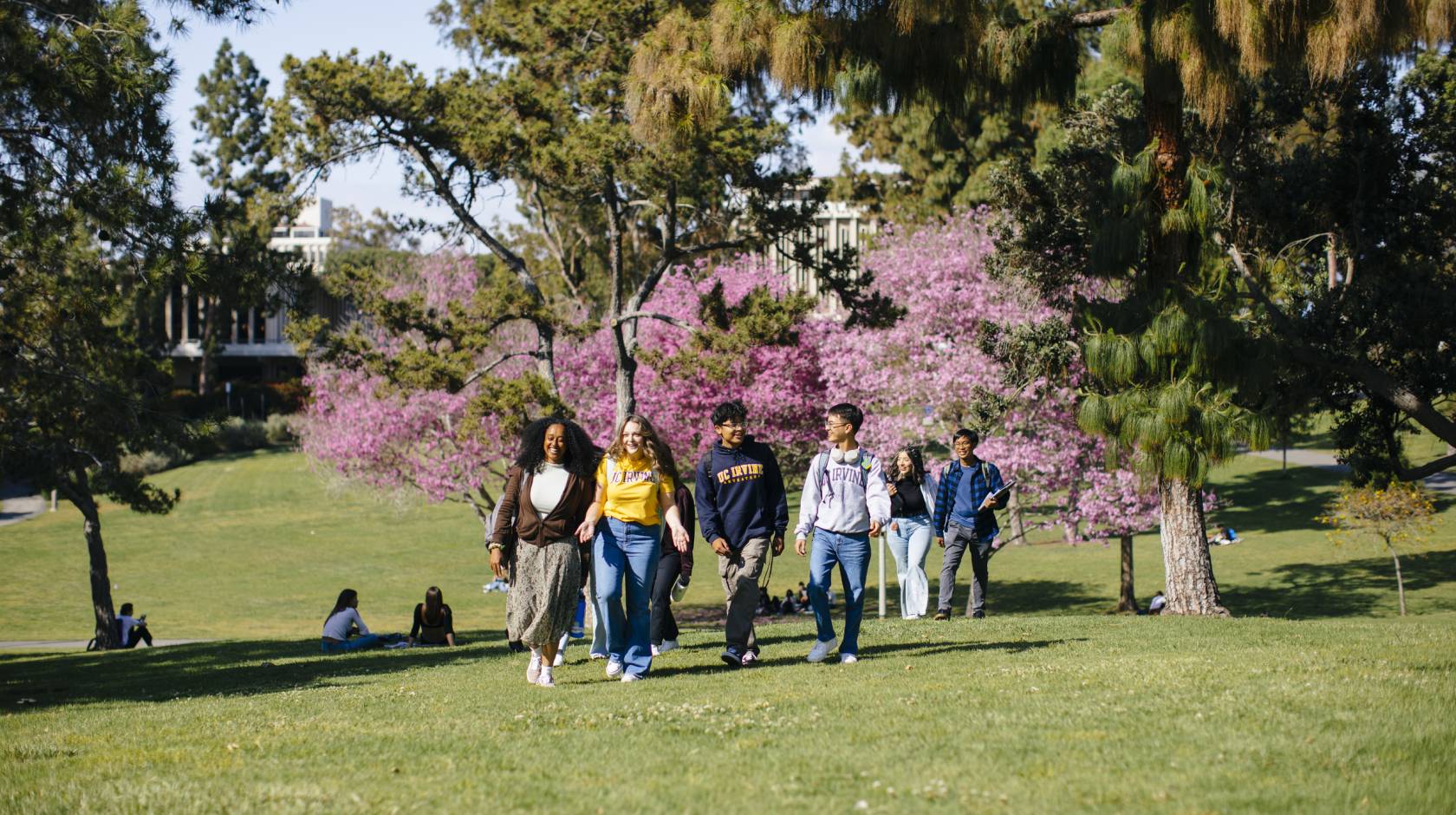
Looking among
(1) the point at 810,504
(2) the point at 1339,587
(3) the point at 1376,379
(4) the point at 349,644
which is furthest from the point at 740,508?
(2) the point at 1339,587

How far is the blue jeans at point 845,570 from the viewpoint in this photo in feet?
30.5

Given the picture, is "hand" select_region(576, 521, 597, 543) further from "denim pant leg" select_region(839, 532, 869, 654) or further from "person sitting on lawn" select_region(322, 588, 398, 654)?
"person sitting on lawn" select_region(322, 588, 398, 654)

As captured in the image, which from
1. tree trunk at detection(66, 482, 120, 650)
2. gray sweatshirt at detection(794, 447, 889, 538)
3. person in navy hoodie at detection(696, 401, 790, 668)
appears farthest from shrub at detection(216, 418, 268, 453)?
gray sweatshirt at detection(794, 447, 889, 538)

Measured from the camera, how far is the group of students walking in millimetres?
8766

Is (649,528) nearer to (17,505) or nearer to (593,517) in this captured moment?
(593,517)

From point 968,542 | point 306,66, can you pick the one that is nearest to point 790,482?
point 306,66

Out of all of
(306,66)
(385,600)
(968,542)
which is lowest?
(385,600)

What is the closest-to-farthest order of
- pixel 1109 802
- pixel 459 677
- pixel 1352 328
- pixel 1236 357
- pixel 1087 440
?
pixel 1109 802, pixel 459 677, pixel 1236 357, pixel 1352 328, pixel 1087 440

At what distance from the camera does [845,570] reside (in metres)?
9.38

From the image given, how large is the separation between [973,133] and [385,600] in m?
21.5

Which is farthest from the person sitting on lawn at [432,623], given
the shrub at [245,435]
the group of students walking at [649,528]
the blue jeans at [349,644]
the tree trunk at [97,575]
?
the shrub at [245,435]

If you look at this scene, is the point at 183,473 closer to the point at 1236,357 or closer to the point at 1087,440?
the point at 1087,440

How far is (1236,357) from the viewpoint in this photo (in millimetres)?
13656

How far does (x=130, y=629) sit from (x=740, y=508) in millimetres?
16691
